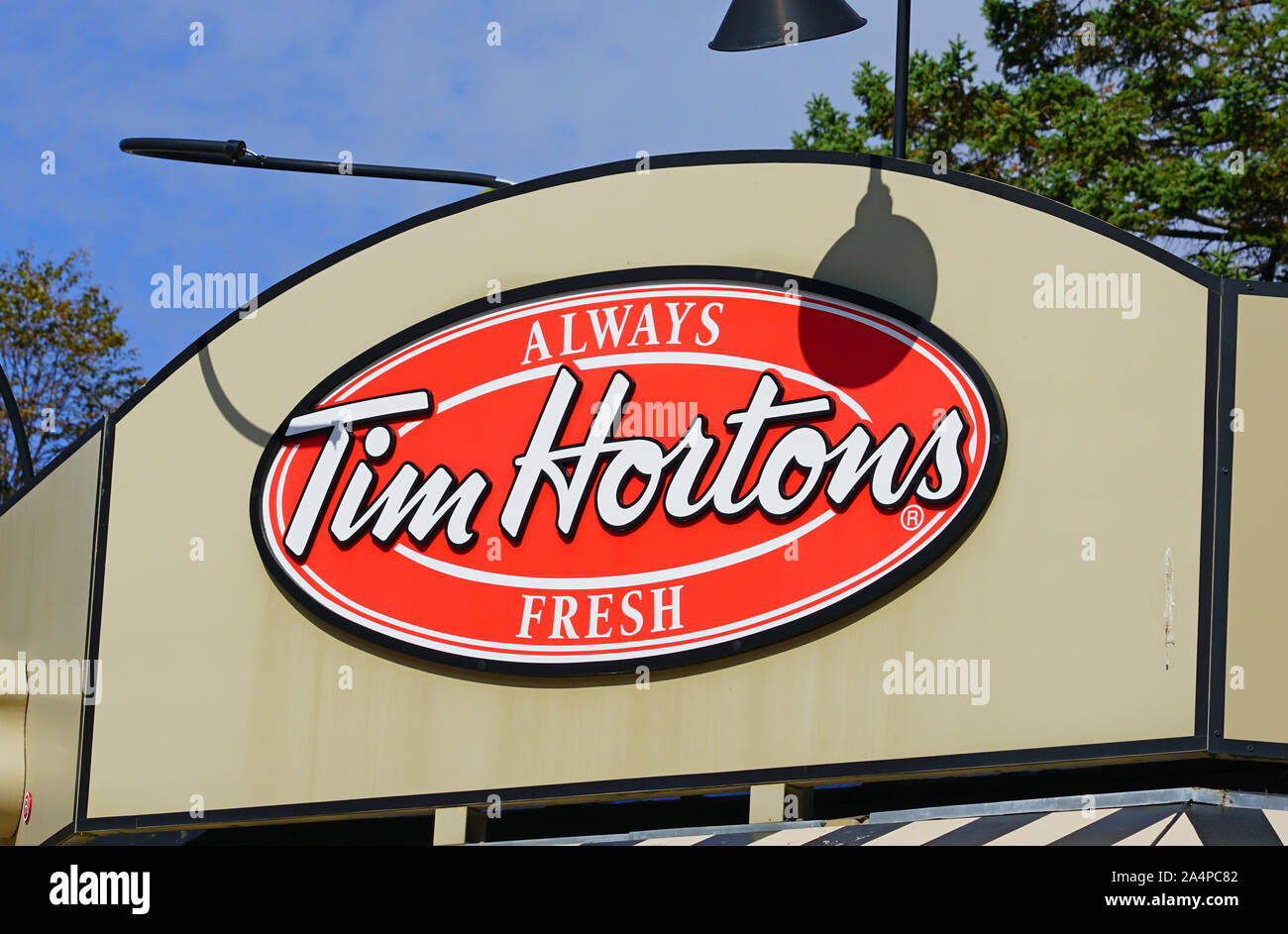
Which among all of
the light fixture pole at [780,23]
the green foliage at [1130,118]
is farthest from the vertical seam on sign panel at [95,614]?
the green foliage at [1130,118]

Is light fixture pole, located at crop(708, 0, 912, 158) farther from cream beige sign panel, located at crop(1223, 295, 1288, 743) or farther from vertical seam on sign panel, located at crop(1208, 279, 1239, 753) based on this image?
cream beige sign panel, located at crop(1223, 295, 1288, 743)

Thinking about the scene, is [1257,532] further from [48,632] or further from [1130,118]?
[1130,118]

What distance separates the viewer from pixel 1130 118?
73.5 ft

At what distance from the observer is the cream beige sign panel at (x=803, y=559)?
8016 mm

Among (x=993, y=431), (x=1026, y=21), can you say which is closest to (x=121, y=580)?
(x=993, y=431)

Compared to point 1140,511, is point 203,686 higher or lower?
lower

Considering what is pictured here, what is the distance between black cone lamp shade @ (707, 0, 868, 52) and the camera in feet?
29.3

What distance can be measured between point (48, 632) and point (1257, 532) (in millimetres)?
8672

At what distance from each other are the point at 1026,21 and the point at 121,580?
718 inches

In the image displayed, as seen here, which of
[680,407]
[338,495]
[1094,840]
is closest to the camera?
[1094,840]

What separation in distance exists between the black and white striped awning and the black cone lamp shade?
4.33 m

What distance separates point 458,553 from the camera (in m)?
9.74

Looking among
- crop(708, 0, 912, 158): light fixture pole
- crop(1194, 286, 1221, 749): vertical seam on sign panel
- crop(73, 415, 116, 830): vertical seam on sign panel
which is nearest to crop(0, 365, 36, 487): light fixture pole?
crop(73, 415, 116, 830): vertical seam on sign panel

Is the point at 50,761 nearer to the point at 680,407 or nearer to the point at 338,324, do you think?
the point at 338,324
